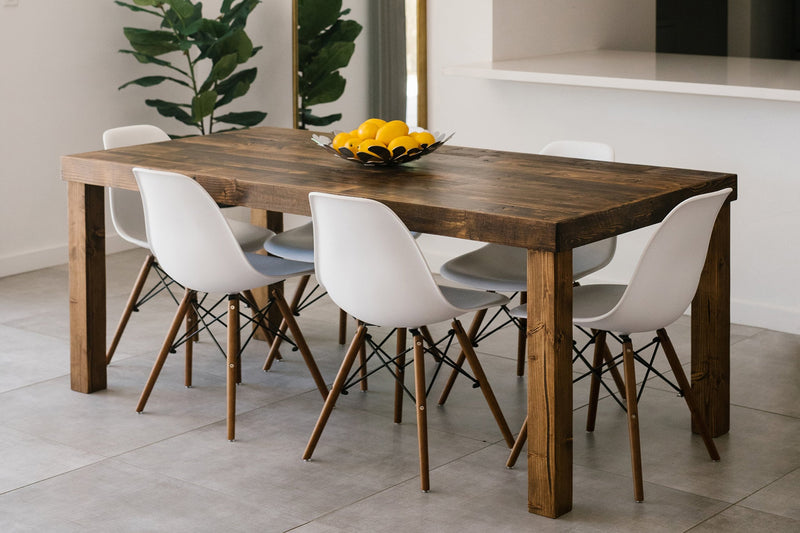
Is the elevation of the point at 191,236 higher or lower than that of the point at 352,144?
lower

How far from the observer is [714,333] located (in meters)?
3.51

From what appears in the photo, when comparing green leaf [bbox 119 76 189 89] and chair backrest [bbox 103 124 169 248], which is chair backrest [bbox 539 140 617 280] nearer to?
chair backrest [bbox 103 124 169 248]

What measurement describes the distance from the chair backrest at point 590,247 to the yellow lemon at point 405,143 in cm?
65

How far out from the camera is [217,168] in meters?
3.78

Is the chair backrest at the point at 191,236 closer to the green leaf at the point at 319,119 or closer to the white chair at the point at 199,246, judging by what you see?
the white chair at the point at 199,246

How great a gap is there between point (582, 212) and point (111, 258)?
145 inches

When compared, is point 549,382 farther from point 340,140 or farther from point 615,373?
point 340,140

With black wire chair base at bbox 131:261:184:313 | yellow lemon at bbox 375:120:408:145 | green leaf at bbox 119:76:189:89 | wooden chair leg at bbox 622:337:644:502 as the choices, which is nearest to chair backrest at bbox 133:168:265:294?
black wire chair base at bbox 131:261:184:313

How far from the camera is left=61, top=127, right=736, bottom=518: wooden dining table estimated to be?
2984 millimetres

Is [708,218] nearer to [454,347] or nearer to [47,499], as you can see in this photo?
[454,347]

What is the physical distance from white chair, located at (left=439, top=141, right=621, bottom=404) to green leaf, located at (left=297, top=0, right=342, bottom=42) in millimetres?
2268

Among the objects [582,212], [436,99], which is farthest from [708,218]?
[436,99]

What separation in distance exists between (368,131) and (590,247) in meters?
0.87

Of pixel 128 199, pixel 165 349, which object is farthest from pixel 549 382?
pixel 128 199
